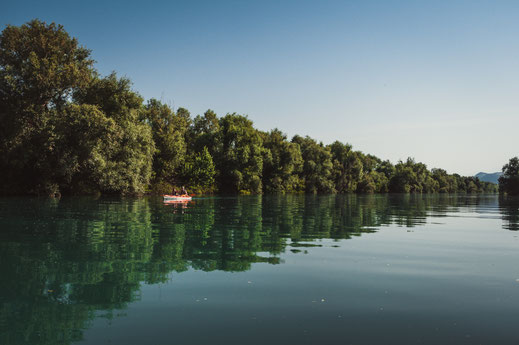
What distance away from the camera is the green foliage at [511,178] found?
12304 centimetres

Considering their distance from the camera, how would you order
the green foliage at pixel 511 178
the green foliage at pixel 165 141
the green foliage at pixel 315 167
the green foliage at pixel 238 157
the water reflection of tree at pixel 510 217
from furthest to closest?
the green foliage at pixel 315 167
the green foliage at pixel 511 178
the green foliage at pixel 238 157
the green foliage at pixel 165 141
the water reflection of tree at pixel 510 217

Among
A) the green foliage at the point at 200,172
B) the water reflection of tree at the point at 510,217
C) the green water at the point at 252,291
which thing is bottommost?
the water reflection of tree at the point at 510,217

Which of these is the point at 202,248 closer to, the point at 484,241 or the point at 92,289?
the point at 92,289

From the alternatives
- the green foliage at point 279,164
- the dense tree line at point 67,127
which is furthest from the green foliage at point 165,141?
the green foliage at point 279,164

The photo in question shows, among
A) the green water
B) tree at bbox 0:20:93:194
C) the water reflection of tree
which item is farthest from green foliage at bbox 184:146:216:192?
the green water

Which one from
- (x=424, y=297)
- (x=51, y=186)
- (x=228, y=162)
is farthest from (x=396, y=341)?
(x=228, y=162)

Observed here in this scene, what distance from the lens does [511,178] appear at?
12450 cm

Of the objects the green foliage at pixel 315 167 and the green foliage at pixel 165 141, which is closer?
the green foliage at pixel 165 141

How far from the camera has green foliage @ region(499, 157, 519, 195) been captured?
123 meters

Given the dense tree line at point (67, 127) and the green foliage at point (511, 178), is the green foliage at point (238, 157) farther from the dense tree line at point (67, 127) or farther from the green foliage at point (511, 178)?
the green foliage at point (511, 178)

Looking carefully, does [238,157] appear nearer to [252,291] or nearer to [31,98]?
[31,98]

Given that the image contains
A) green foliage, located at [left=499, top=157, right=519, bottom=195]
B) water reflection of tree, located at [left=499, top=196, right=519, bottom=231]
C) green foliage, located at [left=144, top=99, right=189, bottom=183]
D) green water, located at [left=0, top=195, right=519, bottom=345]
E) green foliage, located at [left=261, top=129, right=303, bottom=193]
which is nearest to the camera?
green water, located at [left=0, top=195, right=519, bottom=345]

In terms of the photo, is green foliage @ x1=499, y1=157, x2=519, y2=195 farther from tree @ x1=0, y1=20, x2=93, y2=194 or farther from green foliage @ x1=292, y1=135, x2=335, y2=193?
tree @ x1=0, y1=20, x2=93, y2=194

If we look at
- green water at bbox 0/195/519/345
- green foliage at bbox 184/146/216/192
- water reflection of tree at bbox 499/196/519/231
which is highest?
green foliage at bbox 184/146/216/192
